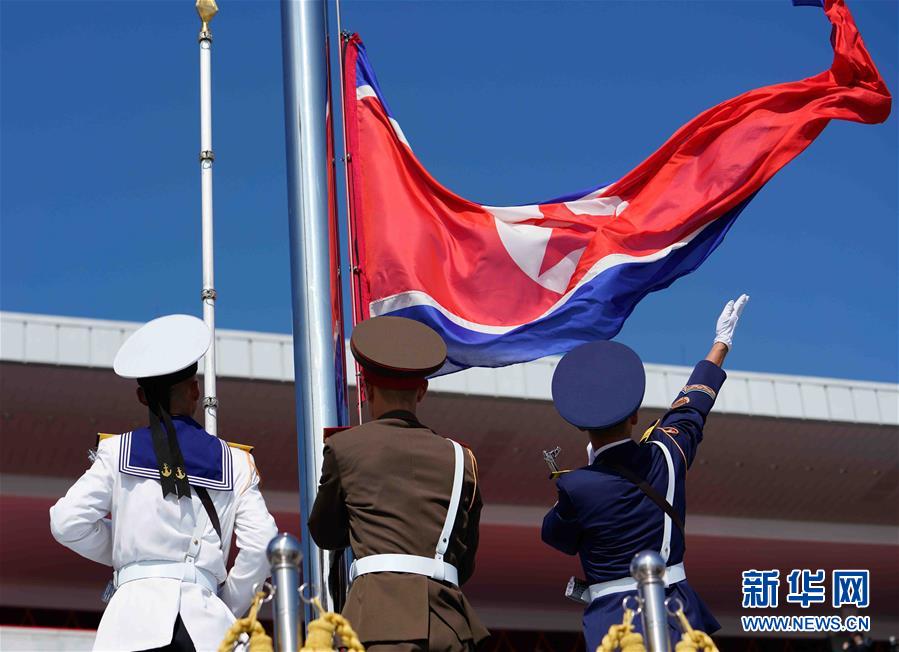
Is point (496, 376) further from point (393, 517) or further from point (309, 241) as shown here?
point (393, 517)

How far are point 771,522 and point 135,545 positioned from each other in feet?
49.3

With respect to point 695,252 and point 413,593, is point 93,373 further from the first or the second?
point 413,593

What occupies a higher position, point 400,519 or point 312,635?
point 400,519

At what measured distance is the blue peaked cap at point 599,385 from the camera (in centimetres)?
406

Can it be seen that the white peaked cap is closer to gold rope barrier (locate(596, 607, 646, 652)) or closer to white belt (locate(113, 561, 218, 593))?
white belt (locate(113, 561, 218, 593))

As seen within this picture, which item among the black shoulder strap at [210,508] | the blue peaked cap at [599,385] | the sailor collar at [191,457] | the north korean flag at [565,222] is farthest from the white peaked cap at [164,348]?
the north korean flag at [565,222]

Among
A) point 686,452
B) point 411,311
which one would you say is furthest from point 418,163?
point 686,452

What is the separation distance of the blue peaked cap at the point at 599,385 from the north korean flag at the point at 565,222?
168 cm

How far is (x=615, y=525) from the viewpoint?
4.00 metres

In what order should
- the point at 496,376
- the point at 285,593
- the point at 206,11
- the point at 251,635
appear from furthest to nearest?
the point at 496,376 < the point at 206,11 < the point at 251,635 < the point at 285,593

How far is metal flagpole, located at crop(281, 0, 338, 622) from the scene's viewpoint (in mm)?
4309

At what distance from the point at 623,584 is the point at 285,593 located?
148cm

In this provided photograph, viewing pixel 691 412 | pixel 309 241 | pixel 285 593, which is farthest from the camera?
pixel 309 241

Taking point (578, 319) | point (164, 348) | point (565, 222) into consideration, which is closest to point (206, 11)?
point (565, 222)
